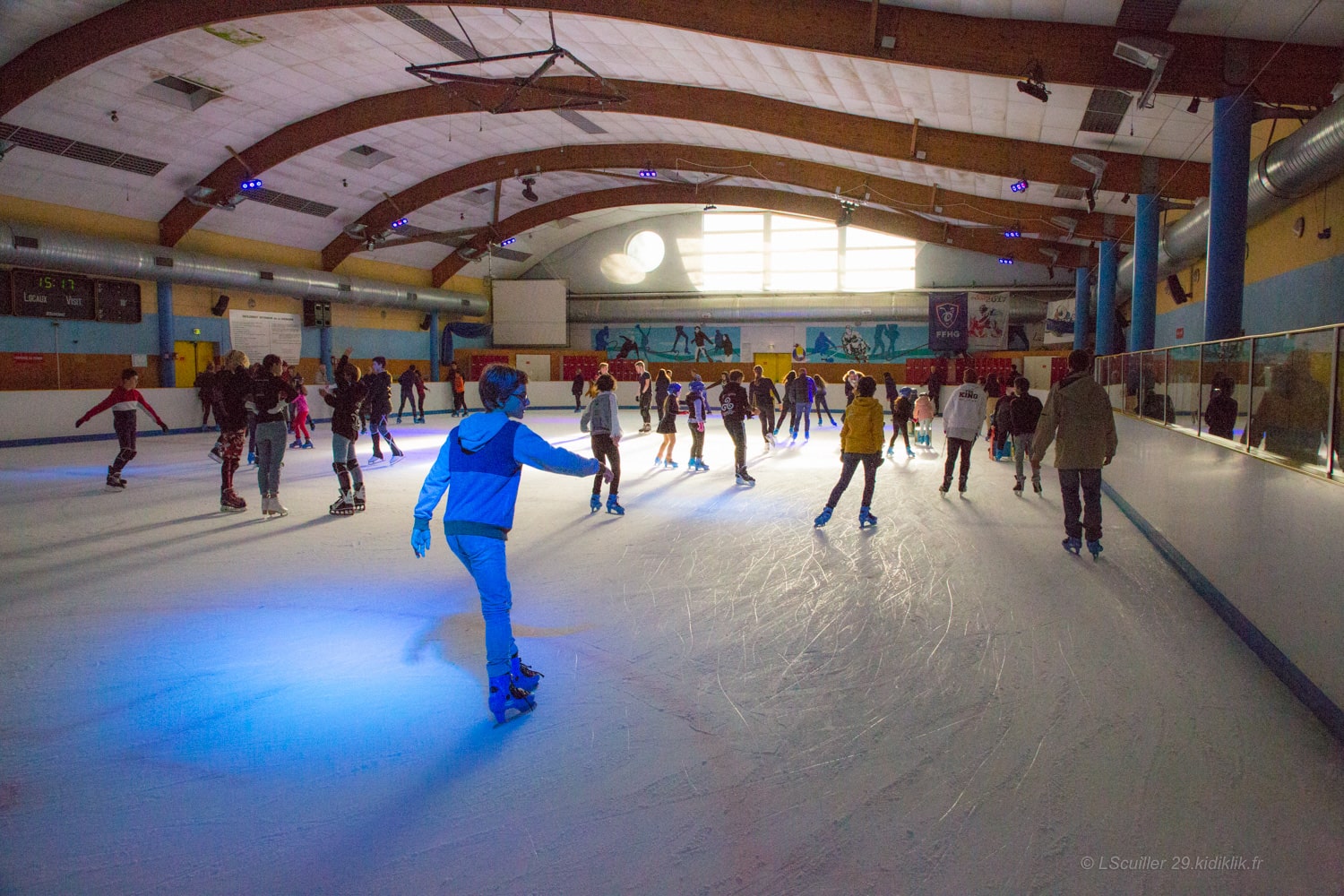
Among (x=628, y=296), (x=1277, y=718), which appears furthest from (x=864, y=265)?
(x=1277, y=718)

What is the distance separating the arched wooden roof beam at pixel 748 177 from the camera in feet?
56.0

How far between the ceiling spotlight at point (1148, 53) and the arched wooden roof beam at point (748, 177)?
9.08 m

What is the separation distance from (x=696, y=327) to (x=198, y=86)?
1685cm

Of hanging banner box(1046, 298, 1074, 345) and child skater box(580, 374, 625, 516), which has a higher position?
hanging banner box(1046, 298, 1074, 345)

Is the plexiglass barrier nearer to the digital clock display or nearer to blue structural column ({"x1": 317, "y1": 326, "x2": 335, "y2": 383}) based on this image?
the digital clock display

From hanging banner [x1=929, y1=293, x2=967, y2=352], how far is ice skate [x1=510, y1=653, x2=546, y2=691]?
21.9 meters

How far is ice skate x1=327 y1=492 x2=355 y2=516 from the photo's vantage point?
733 cm

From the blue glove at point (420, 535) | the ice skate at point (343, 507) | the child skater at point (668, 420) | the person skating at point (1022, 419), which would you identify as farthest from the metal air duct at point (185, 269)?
the person skating at point (1022, 419)

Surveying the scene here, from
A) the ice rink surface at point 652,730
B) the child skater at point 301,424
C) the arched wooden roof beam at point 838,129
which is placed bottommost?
the ice rink surface at point 652,730

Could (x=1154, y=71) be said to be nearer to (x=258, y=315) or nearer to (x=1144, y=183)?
(x=1144, y=183)

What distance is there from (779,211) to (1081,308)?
8.14 meters

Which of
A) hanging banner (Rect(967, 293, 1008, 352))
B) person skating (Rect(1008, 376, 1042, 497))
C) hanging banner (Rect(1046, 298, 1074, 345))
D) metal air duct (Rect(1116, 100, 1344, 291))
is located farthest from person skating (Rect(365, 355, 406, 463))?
hanging banner (Rect(967, 293, 1008, 352))

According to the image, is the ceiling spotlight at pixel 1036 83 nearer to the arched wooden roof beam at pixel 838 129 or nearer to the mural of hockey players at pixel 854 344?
the arched wooden roof beam at pixel 838 129

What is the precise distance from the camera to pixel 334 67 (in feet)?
44.4
